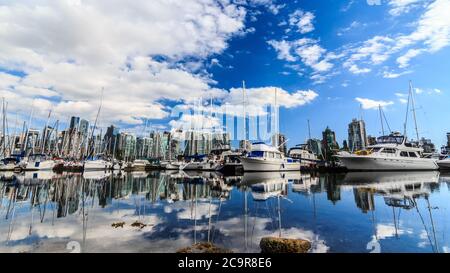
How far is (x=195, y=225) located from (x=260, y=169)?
150 feet

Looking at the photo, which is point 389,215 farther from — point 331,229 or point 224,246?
point 224,246

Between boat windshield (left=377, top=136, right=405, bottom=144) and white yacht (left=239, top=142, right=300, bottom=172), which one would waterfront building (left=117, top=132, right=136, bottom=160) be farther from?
boat windshield (left=377, top=136, right=405, bottom=144)

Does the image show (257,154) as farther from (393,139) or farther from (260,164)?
(393,139)

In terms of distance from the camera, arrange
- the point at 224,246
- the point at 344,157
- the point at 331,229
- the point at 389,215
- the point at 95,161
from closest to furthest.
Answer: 1. the point at 224,246
2. the point at 331,229
3. the point at 389,215
4. the point at 344,157
5. the point at 95,161

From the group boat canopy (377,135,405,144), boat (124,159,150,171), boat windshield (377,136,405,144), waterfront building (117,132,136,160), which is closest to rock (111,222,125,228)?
boat canopy (377,135,405,144)

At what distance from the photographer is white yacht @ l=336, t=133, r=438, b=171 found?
53.1m

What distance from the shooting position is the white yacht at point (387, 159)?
5306 cm

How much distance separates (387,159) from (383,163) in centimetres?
122

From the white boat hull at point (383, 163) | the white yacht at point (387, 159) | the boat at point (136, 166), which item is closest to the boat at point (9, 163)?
the boat at point (136, 166)

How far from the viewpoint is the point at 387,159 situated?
174 feet

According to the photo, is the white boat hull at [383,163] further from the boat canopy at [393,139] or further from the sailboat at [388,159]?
the boat canopy at [393,139]

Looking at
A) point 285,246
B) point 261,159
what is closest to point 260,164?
point 261,159
